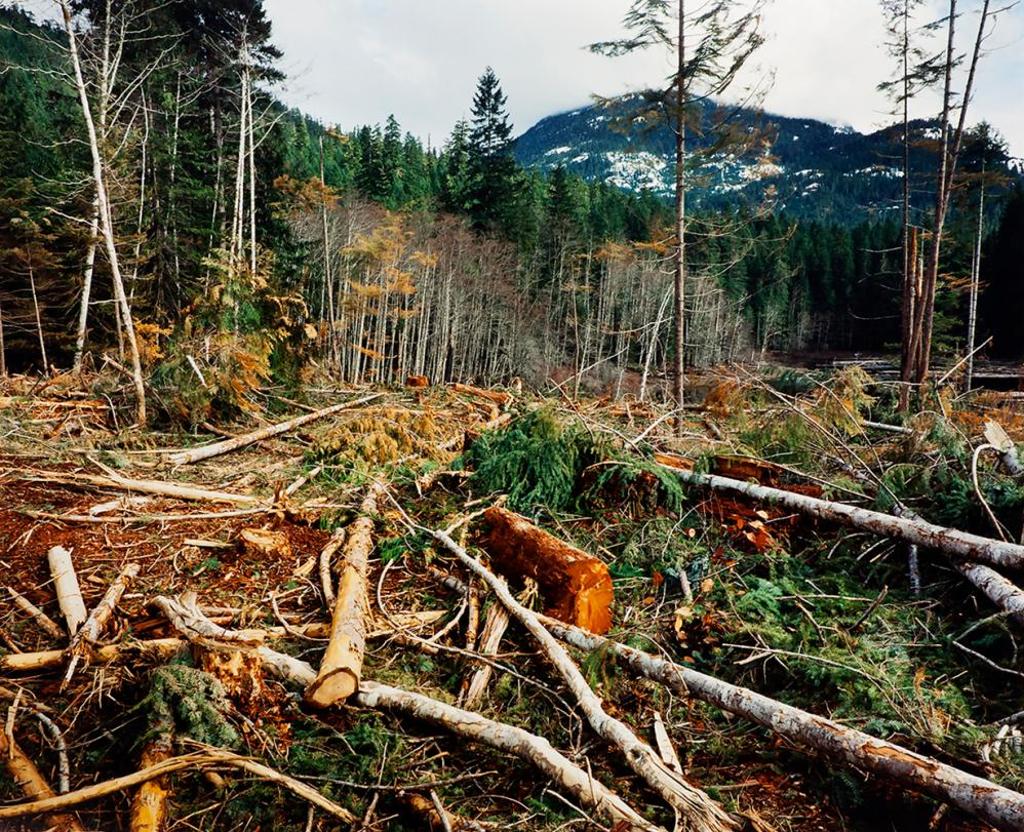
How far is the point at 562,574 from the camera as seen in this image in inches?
131

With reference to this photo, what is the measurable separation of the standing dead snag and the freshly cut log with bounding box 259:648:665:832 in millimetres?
127

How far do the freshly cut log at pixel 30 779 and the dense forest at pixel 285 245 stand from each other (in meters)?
5.48

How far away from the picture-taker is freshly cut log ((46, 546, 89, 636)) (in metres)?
2.90

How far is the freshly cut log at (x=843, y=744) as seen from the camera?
1761mm

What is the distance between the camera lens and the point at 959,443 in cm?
447

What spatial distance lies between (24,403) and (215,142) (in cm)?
1630

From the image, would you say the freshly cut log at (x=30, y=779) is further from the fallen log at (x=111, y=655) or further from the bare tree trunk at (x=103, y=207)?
the bare tree trunk at (x=103, y=207)

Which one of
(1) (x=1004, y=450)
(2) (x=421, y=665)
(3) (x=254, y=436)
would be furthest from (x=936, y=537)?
(3) (x=254, y=436)

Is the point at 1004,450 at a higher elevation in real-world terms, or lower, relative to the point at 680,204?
lower

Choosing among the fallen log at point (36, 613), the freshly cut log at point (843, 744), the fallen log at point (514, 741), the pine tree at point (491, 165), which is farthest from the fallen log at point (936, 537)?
the pine tree at point (491, 165)

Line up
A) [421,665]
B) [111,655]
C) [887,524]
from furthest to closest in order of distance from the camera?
[887,524] → [421,665] → [111,655]

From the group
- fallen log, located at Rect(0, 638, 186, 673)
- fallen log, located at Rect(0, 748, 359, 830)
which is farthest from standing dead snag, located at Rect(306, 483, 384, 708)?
fallen log, located at Rect(0, 638, 186, 673)

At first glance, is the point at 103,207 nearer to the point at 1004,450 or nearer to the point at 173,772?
the point at 173,772

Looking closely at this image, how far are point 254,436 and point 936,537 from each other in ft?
22.3
